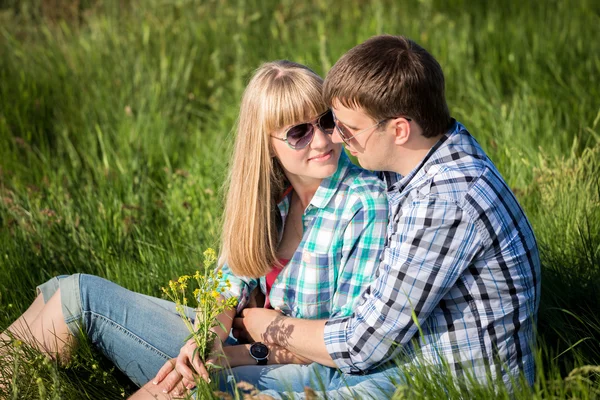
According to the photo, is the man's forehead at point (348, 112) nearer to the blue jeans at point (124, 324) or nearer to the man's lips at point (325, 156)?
the man's lips at point (325, 156)

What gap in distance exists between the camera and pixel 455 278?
2.16 meters

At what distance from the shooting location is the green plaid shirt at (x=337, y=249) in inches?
103

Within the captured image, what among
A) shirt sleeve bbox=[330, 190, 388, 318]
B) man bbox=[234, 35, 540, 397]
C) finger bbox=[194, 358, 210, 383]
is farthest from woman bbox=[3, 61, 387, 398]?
man bbox=[234, 35, 540, 397]

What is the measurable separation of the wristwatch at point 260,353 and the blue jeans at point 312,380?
0.06 metres

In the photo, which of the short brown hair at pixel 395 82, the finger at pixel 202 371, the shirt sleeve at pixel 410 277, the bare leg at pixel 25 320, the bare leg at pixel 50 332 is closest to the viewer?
the shirt sleeve at pixel 410 277

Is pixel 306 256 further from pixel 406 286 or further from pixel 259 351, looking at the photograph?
pixel 406 286

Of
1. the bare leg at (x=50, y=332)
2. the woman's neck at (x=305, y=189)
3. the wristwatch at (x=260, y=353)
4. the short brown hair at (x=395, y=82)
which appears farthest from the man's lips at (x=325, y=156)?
the bare leg at (x=50, y=332)

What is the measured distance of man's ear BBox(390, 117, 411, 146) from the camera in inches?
91.3

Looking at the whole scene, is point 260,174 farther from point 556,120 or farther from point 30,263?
point 556,120

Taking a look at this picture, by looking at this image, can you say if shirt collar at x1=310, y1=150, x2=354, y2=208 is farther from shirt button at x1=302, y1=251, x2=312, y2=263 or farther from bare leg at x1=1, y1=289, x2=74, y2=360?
bare leg at x1=1, y1=289, x2=74, y2=360

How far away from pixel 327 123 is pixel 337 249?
47cm

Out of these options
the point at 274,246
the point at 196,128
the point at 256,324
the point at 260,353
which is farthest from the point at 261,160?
the point at 196,128

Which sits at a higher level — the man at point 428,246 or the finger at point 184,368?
the man at point 428,246

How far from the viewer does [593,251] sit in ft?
9.68
